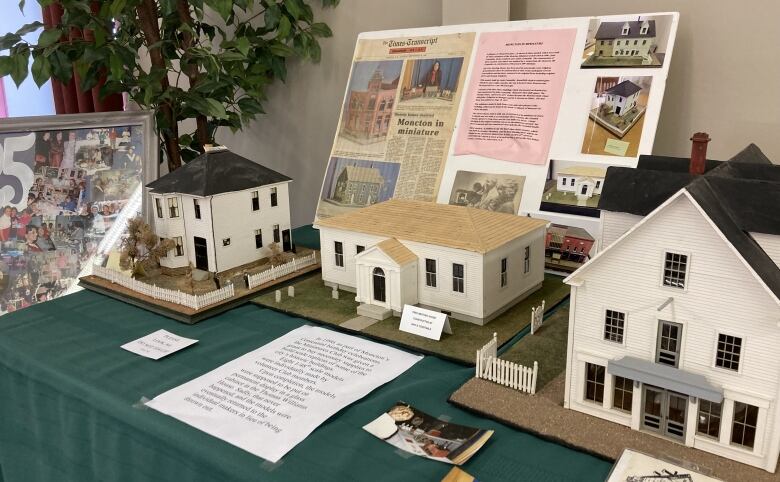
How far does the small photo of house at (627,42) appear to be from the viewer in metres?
4.52

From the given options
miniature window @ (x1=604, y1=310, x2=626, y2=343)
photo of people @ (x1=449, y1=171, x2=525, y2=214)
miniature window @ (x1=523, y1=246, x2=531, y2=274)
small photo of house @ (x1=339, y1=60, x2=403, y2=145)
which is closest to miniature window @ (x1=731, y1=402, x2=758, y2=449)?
miniature window @ (x1=604, y1=310, x2=626, y2=343)

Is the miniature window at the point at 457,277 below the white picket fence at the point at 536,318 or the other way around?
the other way around

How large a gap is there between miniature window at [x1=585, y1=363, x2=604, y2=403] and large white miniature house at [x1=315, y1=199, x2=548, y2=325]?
3.60 feet

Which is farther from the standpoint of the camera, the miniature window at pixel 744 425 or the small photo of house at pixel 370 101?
the small photo of house at pixel 370 101

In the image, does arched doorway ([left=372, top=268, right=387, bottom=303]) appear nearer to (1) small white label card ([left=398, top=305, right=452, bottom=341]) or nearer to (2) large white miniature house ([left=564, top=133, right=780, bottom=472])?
(1) small white label card ([left=398, top=305, right=452, bottom=341])

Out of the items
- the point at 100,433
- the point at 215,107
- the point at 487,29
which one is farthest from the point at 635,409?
the point at 215,107

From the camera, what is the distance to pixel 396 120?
575 cm

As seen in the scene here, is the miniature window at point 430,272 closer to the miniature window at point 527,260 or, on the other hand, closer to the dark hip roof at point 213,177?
the miniature window at point 527,260

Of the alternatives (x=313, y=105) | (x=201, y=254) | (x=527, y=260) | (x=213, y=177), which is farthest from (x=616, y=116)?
(x=313, y=105)

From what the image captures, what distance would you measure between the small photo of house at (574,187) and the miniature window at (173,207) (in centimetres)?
291

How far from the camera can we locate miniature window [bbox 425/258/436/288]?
4074mm

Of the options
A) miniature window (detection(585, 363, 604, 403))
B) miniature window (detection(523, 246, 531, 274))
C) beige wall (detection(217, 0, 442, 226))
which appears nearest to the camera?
miniature window (detection(585, 363, 604, 403))

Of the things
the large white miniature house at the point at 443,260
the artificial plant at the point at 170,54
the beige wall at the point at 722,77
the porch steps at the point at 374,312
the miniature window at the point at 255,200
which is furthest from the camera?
the artificial plant at the point at 170,54

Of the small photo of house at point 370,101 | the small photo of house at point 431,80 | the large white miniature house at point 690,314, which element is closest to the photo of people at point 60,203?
the small photo of house at point 370,101
